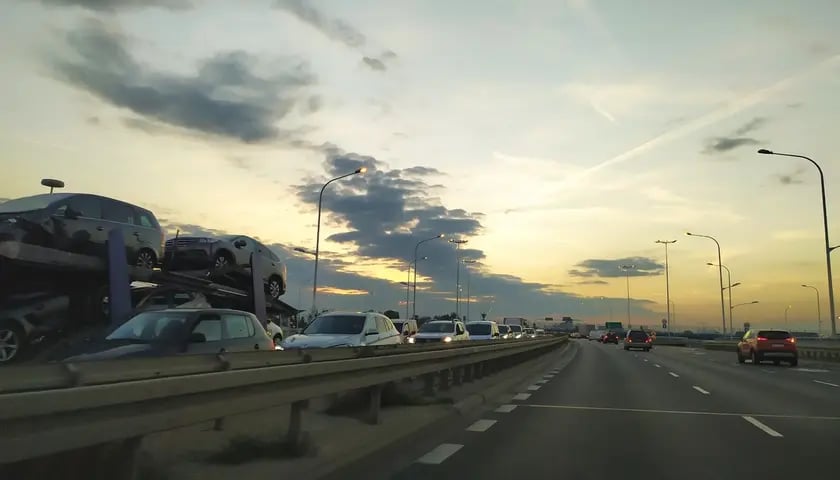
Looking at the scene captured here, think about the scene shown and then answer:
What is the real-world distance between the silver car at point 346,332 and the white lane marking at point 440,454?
8148 mm

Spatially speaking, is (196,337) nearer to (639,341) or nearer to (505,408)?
(505,408)

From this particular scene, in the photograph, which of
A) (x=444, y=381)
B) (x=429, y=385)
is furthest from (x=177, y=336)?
(x=444, y=381)

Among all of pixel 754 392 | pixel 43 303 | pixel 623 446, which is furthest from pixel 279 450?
pixel 754 392

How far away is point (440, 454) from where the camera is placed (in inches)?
296

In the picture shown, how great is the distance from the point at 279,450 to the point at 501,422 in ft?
15.5

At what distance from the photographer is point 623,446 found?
8367 mm

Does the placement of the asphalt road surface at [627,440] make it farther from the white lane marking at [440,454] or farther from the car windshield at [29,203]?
the car windshield at [29,203]

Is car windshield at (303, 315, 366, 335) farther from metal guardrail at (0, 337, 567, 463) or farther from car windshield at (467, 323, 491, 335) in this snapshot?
car windshield at (467, 323, 491, 335)

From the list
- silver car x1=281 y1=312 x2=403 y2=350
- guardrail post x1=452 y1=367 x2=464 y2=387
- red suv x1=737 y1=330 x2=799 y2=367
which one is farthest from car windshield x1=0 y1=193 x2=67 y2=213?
red suv x1=737 y1=330 x2=799 y2=367

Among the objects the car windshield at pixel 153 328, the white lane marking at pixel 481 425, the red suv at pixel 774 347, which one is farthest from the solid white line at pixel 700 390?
the red suv at pixel 774 347

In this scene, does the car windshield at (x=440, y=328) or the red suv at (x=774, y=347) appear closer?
the car windshield at (x=440, y=328)

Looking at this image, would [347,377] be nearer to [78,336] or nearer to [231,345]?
[231,345]

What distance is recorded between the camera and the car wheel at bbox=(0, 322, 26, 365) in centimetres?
1228

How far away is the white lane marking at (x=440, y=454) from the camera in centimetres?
714
